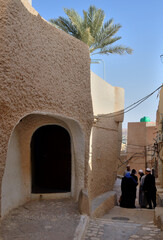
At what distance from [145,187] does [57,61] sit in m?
5.49

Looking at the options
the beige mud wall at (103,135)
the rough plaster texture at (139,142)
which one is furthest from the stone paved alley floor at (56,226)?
the rough plaster texture at (139,142)

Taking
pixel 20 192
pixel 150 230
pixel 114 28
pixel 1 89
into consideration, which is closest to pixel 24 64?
pixel 1 89

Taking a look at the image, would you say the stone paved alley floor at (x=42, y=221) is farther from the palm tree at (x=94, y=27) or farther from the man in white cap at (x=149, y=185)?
the palm tree at (x=94, y=27)

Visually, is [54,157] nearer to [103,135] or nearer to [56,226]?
[103,135]

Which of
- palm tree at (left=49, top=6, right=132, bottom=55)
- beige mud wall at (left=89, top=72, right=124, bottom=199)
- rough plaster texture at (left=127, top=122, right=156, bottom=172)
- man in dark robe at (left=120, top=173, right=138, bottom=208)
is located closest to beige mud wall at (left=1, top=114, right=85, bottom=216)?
man in dark robe at (left=120, top=173, right=138, bottom=208)

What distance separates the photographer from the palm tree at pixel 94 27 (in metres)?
13.6

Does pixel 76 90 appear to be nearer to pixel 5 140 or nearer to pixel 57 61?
pixel 57 61

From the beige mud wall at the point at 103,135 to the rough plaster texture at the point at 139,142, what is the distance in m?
9.39

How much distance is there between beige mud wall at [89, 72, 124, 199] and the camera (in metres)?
11.1

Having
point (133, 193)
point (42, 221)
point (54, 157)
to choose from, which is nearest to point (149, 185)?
point (133, 193)

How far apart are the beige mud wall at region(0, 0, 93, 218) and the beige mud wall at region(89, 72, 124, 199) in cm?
348

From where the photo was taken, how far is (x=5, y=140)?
15.6 feet

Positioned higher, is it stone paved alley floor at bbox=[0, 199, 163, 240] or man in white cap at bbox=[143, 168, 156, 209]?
man in white cap at bbox=[143, 168, 156, 209]

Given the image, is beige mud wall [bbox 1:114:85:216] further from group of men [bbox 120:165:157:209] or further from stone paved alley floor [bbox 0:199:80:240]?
group of men [bbox 120:165:157:209]
